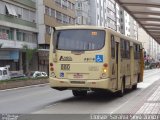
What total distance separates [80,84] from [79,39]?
6.07 feet

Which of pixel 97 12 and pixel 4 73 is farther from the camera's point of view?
pixel 97 12

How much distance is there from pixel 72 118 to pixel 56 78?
5.34 metres

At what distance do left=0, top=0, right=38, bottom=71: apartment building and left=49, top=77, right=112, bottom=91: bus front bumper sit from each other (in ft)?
108

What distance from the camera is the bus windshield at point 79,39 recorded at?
18.4 meters

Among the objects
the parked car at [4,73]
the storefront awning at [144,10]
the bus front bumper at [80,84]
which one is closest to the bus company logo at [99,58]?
the bus front bumper at [80,84]

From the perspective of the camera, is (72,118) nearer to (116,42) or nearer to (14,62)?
(116,42)

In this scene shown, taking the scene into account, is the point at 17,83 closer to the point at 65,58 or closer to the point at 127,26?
the point at 65,58

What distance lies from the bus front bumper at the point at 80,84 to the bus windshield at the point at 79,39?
1.29 m

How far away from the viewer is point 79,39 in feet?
61.2

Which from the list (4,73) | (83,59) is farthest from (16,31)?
(83,59)

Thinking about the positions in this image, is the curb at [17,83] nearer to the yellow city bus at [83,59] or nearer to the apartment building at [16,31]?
the apartment building at [16,31]

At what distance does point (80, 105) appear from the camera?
17484 mm

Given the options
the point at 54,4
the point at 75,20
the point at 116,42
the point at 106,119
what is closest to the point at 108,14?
the point at 75,20

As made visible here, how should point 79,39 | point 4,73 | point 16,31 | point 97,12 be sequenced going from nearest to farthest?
point 79,39 < point 4,73 < point 16,31 < point 97,12
